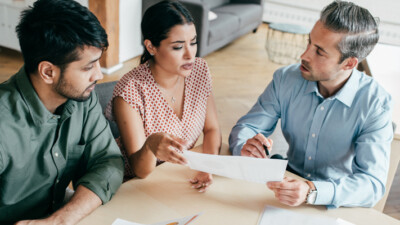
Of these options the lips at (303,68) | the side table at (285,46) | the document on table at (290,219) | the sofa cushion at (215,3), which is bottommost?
the side table at (285,46)

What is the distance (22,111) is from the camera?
1.17m

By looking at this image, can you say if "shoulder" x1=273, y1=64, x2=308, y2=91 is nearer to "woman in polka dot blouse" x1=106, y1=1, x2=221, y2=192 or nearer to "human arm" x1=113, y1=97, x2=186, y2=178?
"woman in polka dot blouse" x1=106, y1=1, x2=221, y2=192

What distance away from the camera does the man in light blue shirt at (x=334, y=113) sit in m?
1.44

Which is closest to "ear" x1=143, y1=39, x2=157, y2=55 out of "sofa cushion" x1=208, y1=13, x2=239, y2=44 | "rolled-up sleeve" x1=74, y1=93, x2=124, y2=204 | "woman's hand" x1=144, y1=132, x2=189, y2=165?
"rolled-up sleeve" x1=74, y1=93, x2=124, y2=204

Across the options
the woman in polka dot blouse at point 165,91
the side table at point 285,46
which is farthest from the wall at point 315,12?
the woman in polka dot blouse at point 165,91

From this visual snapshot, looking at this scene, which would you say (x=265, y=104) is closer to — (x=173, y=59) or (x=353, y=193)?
(x=173, y=59)

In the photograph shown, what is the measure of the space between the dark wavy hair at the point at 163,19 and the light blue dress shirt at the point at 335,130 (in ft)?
1.67

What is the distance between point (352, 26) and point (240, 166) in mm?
767

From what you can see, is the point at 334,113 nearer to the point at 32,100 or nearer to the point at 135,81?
the point at 135,81

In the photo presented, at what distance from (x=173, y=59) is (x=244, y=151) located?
50 centimetres

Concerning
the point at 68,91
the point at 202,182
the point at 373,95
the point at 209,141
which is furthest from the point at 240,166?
the point at 373,95

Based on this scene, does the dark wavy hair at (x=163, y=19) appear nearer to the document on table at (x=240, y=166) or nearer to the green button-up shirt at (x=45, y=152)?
the green button-up shirt at (x=45, y=152)

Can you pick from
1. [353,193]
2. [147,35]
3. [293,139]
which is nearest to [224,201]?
[353,193]

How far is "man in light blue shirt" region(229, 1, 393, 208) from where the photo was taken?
1.44m
